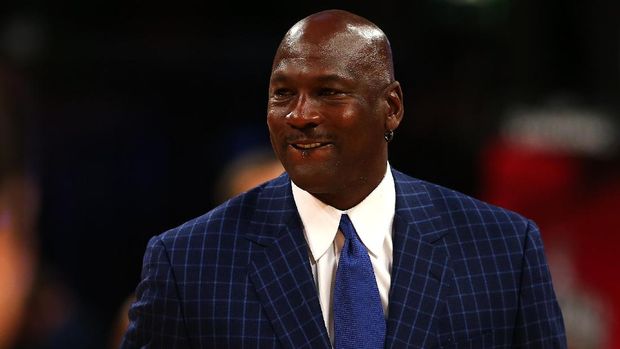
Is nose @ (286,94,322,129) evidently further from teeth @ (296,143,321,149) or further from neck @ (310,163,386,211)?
neck @ (310,163,386,211)

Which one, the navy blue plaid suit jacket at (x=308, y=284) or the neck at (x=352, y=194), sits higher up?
the neck at (x=352, y=194)

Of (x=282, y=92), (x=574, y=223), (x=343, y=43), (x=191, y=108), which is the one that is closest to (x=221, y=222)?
(x=282, y=92)

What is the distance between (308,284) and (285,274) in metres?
0.05

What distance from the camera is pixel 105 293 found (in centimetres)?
538

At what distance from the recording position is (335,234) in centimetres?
237

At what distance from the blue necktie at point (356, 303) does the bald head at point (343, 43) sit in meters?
0.31

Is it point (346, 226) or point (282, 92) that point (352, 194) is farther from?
point (282, 92)

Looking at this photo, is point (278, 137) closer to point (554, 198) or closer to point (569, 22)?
point (554, 198)

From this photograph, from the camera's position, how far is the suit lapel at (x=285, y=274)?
227 centimetres

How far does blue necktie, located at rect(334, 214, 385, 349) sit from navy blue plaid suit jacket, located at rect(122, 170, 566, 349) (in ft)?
0.09

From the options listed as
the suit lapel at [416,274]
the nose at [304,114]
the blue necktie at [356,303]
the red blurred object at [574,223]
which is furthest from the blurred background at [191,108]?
the nose at [304,114]

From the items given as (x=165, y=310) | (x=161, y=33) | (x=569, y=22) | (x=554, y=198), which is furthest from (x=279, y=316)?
(x=569, y=22)

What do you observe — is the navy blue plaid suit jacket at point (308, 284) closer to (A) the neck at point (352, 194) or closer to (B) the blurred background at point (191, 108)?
(A) the neck at point (352, 194)


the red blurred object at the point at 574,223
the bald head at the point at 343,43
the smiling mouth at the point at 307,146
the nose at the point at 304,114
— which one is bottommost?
the red blurred object at the point at 574,223
